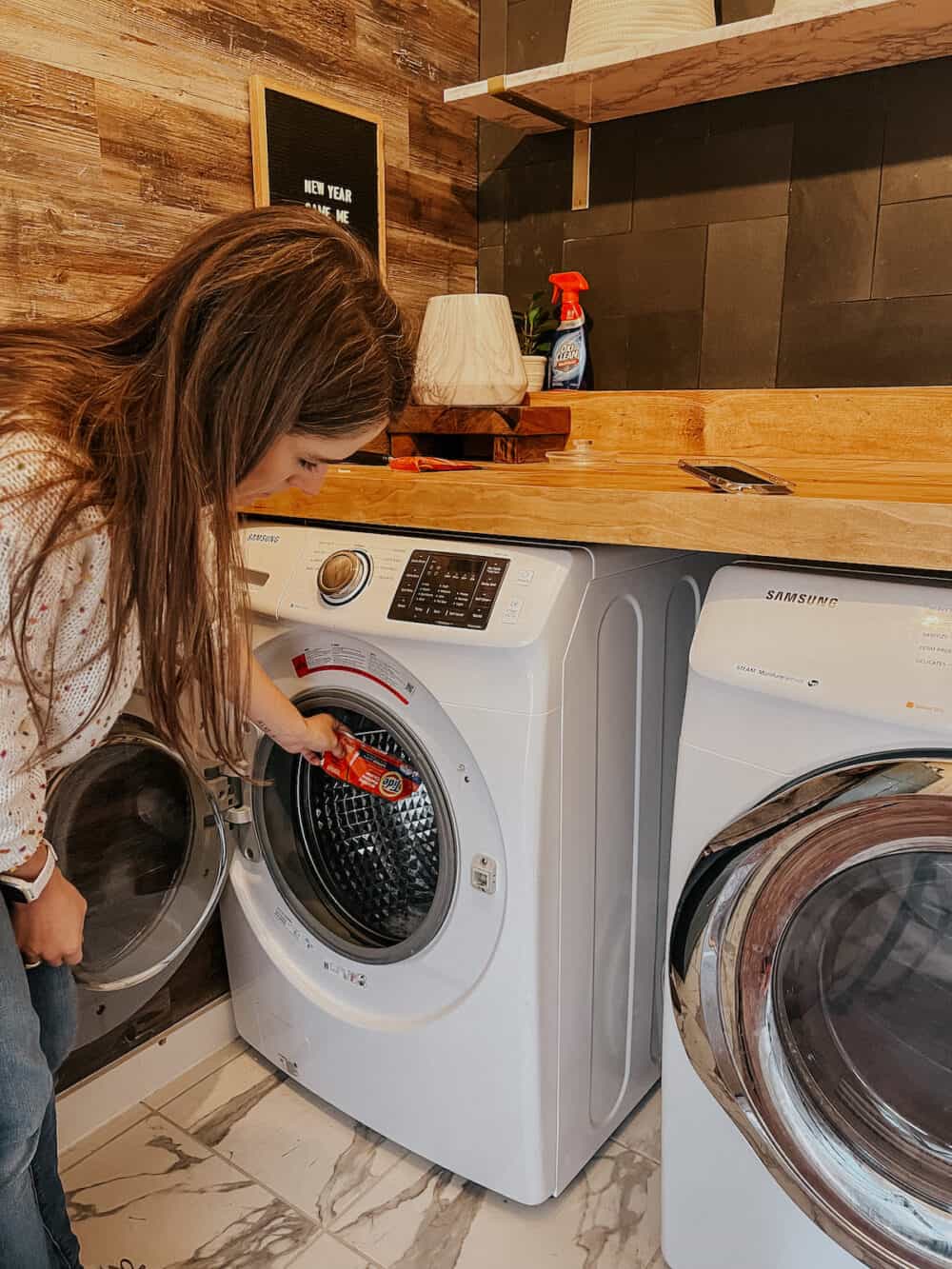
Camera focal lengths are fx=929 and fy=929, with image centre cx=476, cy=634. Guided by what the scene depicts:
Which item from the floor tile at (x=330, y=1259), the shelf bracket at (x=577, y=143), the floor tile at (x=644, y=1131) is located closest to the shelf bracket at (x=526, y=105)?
the shelf bracket at (x=577, y=143)

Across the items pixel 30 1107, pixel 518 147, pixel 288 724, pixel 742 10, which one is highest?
pixel 742 10

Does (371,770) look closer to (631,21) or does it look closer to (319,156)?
(319,156)

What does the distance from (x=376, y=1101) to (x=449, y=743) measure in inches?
23.3

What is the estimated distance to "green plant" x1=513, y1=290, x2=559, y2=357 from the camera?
6.08 feet

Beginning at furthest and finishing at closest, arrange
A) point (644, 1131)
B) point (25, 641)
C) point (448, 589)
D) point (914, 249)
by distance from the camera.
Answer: point (914, 249) → point (644, 1131) → point (448, 589) → point (25, 641)

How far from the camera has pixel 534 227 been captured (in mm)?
1894

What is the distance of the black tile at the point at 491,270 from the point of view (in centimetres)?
195

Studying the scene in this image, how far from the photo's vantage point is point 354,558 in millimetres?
1146

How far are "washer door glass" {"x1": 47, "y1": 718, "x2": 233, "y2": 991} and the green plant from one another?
1.12 meters

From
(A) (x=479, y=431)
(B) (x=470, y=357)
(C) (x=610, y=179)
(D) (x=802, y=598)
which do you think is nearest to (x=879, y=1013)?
(D) (x=802, y=598)

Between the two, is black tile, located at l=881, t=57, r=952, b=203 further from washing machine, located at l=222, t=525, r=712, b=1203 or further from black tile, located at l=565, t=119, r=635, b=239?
washing machine, located at l=222, t=525, r=712, b=1203

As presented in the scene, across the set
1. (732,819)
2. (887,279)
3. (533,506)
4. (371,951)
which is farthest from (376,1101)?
(887,279)

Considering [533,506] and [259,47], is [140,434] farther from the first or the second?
[259,47]

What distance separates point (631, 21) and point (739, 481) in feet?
3.22
